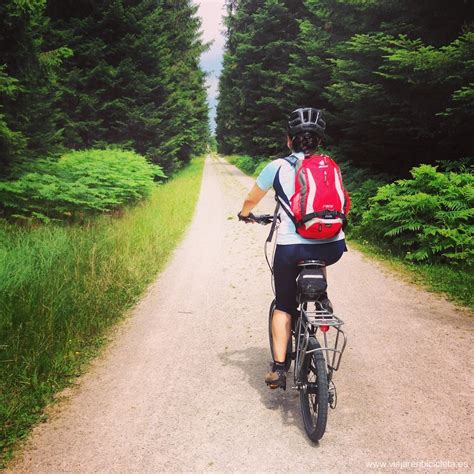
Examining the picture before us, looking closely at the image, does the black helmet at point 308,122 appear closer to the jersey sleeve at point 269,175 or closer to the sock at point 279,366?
the jersey sleeve at point 269,175

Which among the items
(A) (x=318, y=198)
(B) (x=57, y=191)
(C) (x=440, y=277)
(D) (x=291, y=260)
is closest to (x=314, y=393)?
(D) (x=291, y=260)

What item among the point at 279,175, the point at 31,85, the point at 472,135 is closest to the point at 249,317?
the point at 279,175

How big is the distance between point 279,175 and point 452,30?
24.6ft

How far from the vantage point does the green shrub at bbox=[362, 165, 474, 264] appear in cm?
659

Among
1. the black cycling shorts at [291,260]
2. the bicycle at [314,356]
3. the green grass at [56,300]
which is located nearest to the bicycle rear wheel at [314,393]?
the bicycle at [314,356]

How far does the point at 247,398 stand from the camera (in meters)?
3.38

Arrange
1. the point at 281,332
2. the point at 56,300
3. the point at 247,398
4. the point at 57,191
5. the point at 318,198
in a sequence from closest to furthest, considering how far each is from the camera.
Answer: the point at 318,198 < the point at 281,332 < the point at 247,398 < the point at 56,300 < the point at 57,191

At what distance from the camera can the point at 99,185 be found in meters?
10.4

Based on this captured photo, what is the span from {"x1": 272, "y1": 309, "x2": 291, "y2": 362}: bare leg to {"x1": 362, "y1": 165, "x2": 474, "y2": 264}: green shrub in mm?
4611

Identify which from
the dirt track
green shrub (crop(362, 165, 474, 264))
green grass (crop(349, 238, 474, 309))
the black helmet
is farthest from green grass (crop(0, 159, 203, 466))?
green shrub (crop(362, 165, 474, 264))

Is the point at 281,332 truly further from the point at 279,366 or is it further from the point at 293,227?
the point at 293,227

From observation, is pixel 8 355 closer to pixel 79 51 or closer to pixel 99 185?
pixel 99 185

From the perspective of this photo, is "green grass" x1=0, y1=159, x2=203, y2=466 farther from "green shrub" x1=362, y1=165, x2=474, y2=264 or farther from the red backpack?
"green shrub" x1=362, y1=165, x2=474, y2=264

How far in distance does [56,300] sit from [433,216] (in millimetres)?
6434
